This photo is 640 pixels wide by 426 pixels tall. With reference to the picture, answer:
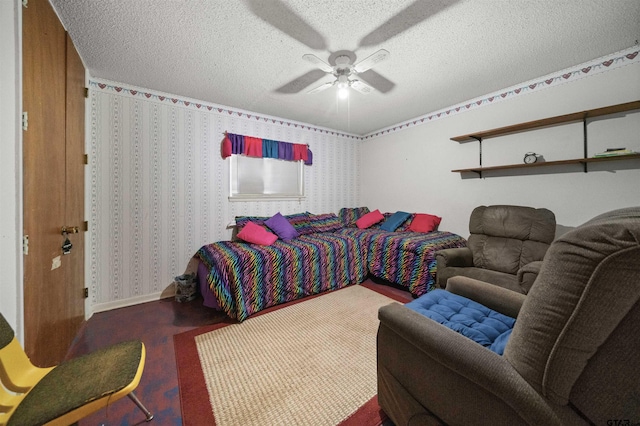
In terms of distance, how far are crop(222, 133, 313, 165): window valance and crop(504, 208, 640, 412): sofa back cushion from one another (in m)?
3.44

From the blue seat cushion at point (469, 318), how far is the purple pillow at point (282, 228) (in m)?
2.09

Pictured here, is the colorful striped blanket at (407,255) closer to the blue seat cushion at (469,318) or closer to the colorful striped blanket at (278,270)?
the colorful striped blanket at (278,270)

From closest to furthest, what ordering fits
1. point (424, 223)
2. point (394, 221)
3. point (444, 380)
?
1. point (444, 380)
2. point (424, 223)
3. point (394, 221)

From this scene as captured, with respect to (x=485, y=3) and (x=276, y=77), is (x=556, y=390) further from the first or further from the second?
(x=276, y=77)

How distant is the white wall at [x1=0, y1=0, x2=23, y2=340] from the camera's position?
3.52 ft

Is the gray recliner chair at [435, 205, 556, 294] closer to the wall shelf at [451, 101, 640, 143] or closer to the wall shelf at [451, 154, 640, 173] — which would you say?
the wall shelf at [451, 154, 640, 173]

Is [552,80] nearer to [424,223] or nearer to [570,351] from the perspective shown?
[424,223]

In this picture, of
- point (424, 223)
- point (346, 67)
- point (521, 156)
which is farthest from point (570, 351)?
point (424, 223)

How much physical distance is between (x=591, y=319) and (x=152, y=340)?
2754 millimetres

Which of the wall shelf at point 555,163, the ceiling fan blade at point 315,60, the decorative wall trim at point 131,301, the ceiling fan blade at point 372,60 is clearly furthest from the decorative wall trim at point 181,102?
the wall shelf at point 555,163

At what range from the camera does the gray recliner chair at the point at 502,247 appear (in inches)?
93.4

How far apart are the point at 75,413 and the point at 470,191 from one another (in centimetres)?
406

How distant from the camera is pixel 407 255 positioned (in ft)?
9.70

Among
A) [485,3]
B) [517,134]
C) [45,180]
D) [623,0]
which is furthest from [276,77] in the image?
[517,134]
